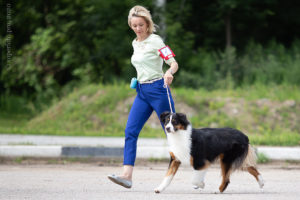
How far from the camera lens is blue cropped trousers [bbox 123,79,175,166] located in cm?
548

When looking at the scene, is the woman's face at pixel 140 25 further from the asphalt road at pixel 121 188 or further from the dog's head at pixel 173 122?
the asphalt road at pixel 121 188

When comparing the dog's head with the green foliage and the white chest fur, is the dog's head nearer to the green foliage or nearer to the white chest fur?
the white chest fur

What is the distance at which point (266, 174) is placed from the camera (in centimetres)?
712

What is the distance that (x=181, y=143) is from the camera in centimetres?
517

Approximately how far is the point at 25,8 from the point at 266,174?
13.7m

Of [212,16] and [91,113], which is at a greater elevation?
[212,16]

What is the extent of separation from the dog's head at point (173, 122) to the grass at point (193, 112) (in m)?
5.83

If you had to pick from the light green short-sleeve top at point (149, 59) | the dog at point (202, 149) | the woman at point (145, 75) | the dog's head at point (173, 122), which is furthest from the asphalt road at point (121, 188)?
the light green short-sleeve top at point (149, 59)

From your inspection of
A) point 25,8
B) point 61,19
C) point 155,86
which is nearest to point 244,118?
point 155,86

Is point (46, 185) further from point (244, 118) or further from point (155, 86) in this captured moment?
point (244, 118)

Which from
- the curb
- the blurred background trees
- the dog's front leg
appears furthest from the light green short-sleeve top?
the blurred background trees

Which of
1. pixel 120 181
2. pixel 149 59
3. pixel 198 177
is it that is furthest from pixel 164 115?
pixel 120 181

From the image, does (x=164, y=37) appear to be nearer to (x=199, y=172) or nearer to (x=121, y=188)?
(x=121, y=188)

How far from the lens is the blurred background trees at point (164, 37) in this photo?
628 inches
